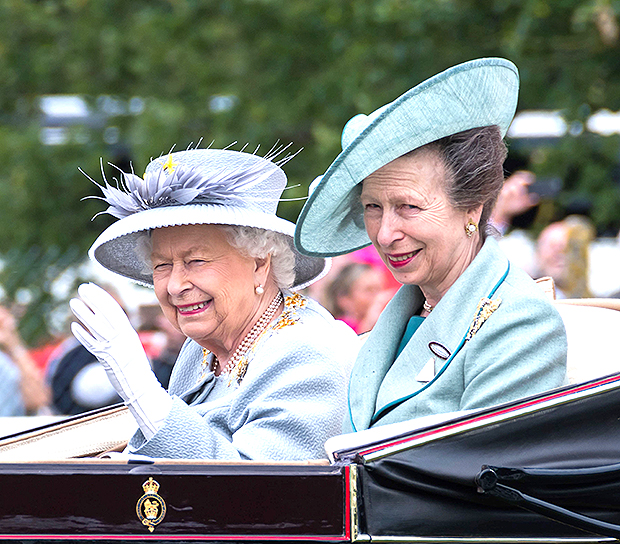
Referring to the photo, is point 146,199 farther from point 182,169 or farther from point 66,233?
point 66,233

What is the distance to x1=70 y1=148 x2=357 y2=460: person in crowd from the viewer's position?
2.22 m

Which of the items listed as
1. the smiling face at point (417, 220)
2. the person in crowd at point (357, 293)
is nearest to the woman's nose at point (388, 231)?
the smiling face at point (417, 220)

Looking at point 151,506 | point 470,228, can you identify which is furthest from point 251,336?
point 151,506

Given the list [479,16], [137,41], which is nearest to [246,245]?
[479,16]

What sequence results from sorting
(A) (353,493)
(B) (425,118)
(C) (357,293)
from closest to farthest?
(A) (353,493)
(B) (425,118)
(C) (357,293)

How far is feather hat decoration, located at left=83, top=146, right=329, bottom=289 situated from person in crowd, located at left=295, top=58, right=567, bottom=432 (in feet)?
0.55

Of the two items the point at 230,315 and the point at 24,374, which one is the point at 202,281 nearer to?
the point at 230,315

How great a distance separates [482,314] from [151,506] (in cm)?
87

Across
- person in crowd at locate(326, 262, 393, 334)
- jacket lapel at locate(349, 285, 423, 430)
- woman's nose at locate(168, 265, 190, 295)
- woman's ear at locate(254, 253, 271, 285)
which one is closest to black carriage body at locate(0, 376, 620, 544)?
jacket lapel at locate(349, 285, 423, 430)

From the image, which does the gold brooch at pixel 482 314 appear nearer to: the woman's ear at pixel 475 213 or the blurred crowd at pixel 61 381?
the woman's ear at pixel 475 213

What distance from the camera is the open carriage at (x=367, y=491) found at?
188 centimetres

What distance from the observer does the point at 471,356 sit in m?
2.13

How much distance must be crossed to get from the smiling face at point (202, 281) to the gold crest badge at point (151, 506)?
0.71 m

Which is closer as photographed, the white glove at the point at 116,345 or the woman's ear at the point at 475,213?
the white glove at the point at 116,345
